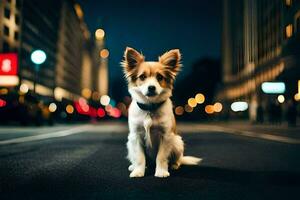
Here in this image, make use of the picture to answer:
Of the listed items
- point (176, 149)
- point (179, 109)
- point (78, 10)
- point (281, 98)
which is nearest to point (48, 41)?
point (78, 10)

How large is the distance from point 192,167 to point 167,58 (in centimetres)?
219

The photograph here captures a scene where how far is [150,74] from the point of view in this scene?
625 cm

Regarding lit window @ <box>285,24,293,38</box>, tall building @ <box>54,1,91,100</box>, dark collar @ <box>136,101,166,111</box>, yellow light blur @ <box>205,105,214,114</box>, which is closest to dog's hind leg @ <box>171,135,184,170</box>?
dark collar @ <box>136,101,166,111</box>

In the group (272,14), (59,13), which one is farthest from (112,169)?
(59,13)

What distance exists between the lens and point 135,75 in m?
6.45

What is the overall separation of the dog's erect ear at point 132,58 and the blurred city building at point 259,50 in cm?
3587

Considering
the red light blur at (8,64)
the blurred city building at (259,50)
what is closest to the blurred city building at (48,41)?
the red light blur at (8,64)

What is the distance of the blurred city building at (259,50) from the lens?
1933 inches

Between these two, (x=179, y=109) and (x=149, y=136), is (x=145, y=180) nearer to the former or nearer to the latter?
(x=149, y=136)

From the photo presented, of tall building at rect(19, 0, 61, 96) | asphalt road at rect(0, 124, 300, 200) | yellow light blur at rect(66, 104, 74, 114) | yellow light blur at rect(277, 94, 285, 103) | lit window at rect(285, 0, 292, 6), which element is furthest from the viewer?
tall building at rect(19, 0, 61, 96)

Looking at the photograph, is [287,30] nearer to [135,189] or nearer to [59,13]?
[135,189]

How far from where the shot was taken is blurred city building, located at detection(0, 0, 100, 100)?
75.6 m

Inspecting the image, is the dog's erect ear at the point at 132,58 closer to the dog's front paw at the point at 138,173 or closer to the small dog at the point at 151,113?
the small dog at the point at 151,113

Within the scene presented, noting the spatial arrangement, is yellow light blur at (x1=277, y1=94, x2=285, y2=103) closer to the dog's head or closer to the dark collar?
the dog's head
